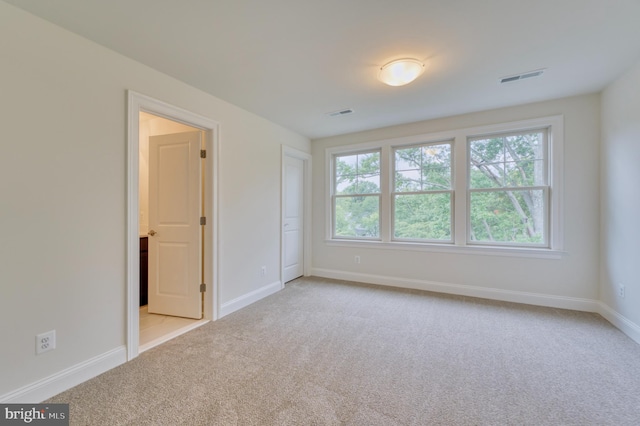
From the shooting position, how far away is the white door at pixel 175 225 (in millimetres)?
2904

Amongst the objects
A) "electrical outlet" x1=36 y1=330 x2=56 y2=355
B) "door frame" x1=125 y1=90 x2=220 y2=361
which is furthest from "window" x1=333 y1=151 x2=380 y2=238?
"electrical outlet" x1=36 y1=330 x2=56 y2=355

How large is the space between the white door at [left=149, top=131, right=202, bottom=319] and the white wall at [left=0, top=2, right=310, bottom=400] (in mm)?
697

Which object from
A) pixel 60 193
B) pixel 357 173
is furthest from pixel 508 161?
pixel 60 193

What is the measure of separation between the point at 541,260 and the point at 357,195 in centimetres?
261

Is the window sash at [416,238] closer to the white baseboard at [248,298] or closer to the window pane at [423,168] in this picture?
the window pane at [423,168]

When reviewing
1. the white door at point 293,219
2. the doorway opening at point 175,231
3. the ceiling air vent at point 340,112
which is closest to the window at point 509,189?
the ceiling air vent at point 340,112

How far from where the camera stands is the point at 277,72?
2.46m

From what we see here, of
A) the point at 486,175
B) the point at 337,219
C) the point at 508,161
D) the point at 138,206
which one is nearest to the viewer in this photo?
the point at 138,206

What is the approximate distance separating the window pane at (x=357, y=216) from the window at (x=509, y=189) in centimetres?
138

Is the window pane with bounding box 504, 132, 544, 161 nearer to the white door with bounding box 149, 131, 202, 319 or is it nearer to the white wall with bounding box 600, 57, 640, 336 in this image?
the white wall with bounding box 600, 57, 640, 336

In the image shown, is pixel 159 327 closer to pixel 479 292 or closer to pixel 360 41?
pixel 360 41

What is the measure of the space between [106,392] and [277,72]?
2.82 metres

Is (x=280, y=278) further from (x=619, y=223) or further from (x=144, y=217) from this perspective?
(x=619, y=223)

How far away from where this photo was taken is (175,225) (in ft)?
9.74
